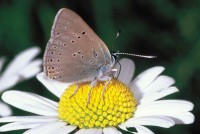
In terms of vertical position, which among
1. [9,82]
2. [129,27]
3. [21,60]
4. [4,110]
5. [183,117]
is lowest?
[183,117]

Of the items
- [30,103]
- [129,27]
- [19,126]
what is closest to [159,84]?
[30,103]

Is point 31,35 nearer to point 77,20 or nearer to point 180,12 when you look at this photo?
point 180,12

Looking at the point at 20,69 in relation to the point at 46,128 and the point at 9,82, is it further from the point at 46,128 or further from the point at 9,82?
the point at 46,128

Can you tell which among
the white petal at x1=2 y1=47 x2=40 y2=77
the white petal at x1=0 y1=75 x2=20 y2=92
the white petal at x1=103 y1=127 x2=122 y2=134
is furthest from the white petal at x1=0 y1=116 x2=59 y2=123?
the white petal at x1=2 y1=47 x2=40 y2=77

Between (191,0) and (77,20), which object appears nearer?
(77,20)

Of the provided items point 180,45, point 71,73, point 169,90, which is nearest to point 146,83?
point 169,90

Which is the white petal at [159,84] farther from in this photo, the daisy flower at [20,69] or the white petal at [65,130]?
the daisy flower at [20,69]

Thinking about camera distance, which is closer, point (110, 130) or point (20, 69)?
point (110, 130)
